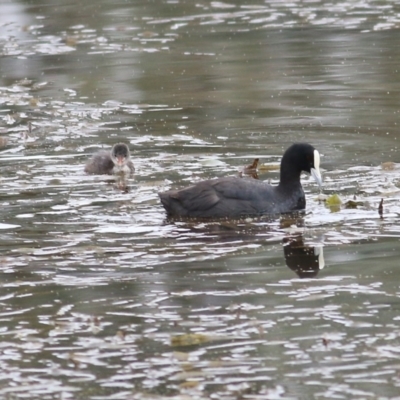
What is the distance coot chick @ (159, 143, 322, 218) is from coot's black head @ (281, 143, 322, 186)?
92 millimetres

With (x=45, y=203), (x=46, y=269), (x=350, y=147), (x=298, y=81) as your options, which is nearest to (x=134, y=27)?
(x=298, y=81)

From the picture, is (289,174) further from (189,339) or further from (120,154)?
(189,339)

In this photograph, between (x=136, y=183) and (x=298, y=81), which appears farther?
(x=298, y=81)

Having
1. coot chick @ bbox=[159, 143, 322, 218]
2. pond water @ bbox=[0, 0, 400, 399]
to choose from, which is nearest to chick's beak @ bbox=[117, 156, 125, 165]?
pond water @ bbox=[0, 0, 400, 399]

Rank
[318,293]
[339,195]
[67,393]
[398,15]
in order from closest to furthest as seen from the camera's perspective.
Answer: [67,393], [318,293], [339,195], [398,15]

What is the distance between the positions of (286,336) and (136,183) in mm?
5293

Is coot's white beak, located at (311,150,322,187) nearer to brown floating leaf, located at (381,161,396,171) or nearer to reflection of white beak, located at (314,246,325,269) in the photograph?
brown floating leaf, located at (381,161,396,171)

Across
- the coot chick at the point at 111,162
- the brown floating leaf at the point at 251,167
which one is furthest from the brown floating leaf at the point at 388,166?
the coot chick at the point at 111,162

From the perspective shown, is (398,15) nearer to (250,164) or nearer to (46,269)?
(250,164)

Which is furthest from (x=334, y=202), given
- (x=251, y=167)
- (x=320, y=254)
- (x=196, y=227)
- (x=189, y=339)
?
(x=189, y=339)

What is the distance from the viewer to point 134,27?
22.1 metres

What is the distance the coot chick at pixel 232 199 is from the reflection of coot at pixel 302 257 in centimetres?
103

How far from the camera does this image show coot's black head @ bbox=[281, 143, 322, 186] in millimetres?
10766

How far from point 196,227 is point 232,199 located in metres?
0.52
